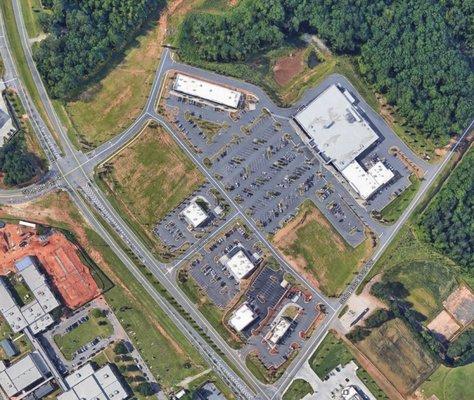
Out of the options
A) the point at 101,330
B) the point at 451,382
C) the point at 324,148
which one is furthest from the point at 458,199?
the point at 101,330

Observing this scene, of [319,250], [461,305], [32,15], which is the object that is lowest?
[461,305]

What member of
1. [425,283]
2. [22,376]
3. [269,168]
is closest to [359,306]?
[425,283]

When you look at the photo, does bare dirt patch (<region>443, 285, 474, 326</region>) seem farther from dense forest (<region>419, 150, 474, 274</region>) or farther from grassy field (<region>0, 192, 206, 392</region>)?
grassy field (<region>0, 192, 206, 392</region>)

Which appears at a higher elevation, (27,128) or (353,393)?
(27,128)

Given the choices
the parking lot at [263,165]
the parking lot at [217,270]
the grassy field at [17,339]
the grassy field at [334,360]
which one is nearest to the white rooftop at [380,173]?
the parking lot at [263,165]

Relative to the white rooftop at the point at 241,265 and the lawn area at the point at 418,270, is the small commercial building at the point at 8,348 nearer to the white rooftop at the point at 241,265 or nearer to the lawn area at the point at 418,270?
the white rooftop at the point at 241,265

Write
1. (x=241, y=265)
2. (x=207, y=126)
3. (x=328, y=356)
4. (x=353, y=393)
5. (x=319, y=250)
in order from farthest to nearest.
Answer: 1. (x=207, y=126)
2. (x=319, y=250)
3. (x=328, y=356)
4. (x=241, y=265)
5. (x=353, y=393)

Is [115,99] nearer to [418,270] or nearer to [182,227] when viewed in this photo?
[182,227]

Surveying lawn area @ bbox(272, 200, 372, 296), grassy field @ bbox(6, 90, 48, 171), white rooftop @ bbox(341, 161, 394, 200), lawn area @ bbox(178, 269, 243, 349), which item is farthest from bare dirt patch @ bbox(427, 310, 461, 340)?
grassy field @ bbox(6, 90, 48, 171)
